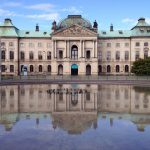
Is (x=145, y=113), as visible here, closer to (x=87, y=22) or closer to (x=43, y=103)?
(x=43, y=103)

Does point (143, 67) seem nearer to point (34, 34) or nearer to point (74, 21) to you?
point (74, 21)

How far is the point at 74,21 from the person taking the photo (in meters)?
116

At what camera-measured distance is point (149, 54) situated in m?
115

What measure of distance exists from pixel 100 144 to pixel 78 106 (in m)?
13.8

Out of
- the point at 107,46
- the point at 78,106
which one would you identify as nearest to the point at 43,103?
the point at 78,106

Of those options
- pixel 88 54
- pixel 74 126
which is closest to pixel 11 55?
pixel 88 54

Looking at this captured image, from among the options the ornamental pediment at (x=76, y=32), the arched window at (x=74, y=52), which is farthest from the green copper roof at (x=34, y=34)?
the arched window at (x=74, y=52)

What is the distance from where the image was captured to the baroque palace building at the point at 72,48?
361ft

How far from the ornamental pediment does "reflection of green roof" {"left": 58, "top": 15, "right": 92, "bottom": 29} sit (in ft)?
12.2

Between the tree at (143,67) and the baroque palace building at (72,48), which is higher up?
the baroque palace building at (72,48)

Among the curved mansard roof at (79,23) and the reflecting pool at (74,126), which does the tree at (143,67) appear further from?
the reflecting pool at (74,126)

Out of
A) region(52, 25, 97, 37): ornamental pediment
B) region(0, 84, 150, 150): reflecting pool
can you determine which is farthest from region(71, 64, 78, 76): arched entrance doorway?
region(0, 84, 150, 150): reflecting pool

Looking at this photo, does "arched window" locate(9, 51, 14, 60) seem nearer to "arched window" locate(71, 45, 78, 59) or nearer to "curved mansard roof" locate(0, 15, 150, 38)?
"curved mansard roof" locate(0, 15, 150, 38)

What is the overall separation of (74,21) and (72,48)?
10127mm
